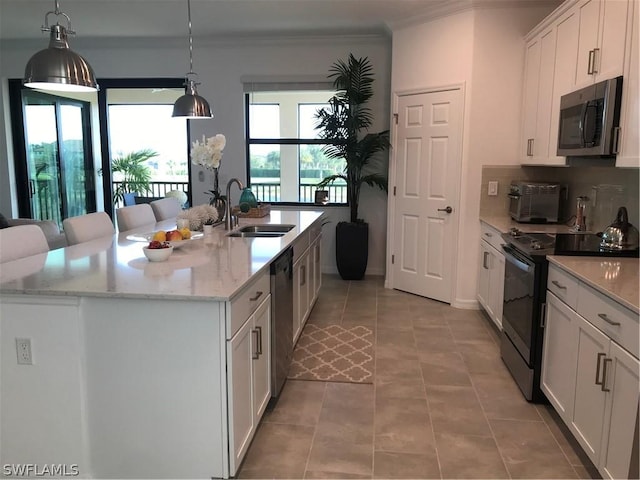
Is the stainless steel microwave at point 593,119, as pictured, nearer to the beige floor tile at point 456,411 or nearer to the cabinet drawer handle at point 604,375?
the cabinet drawer handle at point 604,375

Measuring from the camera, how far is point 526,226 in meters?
3.80

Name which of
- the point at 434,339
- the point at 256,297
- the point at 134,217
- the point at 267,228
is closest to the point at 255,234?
the point at 267,228

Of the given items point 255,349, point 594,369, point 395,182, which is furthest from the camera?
point 395,182

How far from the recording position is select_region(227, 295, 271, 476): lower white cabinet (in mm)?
1940

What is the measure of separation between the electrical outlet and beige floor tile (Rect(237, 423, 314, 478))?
1.02 meters

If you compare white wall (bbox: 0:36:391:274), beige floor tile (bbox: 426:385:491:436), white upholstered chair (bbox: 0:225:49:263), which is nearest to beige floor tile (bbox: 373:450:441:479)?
beige floor tile (bbox: 426:385:491:436)

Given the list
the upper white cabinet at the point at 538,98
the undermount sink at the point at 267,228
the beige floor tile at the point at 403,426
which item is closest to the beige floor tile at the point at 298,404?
the beige floor tile at the point at 403,426

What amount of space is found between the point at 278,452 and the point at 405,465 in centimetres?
61

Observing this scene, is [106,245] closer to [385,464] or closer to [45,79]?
[45,79]

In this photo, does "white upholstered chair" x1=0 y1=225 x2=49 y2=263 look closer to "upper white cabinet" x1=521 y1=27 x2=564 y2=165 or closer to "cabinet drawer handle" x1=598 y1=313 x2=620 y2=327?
"cabinet drawer handle" x1=598 y1=313 x2=620 y2=327

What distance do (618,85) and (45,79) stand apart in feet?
9.46

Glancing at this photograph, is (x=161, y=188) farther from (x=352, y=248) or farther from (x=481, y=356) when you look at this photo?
(x=481, y=356)

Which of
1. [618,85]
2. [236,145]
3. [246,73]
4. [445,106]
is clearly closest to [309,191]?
[236,145]

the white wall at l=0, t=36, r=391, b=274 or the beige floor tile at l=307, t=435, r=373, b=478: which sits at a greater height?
the white wall at l=0, t=36, r=391, b=274
